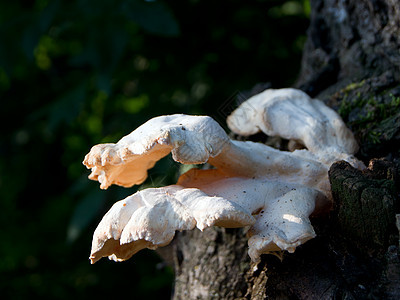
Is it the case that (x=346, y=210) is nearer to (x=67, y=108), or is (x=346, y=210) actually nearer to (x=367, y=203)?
(x=367, y=203)

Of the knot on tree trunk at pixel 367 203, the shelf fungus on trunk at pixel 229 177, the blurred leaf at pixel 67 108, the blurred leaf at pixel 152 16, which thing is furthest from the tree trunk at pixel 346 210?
the blurred leaf at pixel 67 108

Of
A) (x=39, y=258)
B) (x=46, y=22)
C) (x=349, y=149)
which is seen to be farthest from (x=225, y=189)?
(x=39, y=258)

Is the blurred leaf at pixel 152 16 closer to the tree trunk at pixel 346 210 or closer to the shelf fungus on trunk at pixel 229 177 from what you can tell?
the tree trunk at pixel 346 210

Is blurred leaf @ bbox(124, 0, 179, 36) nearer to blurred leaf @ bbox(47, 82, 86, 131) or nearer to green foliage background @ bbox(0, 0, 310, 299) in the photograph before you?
green foliage background @ bbox(0, 0, 310, 299)

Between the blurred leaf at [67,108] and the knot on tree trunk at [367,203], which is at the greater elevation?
the blurred leaf at [67,108]

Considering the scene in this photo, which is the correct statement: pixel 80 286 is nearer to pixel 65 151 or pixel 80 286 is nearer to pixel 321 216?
pixel 65 151
